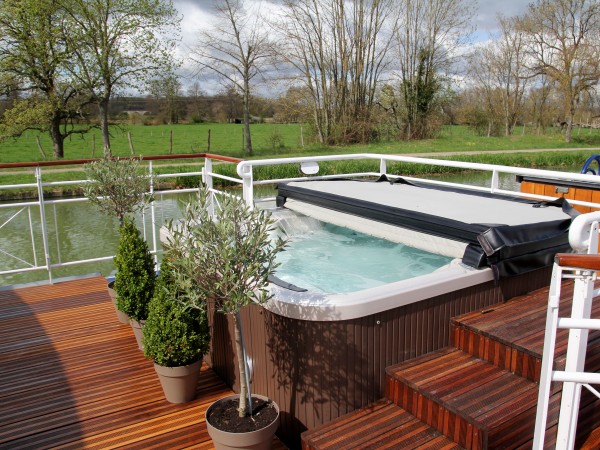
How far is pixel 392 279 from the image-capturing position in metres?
3.11

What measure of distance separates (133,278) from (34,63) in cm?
1315

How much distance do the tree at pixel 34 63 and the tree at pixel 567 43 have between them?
17.5 metres

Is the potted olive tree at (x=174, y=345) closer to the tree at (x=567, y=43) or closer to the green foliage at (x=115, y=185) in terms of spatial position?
the green foliage at (x=115, y=185)

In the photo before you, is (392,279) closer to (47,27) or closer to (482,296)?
(482,296)

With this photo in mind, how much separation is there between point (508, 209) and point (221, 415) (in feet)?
7.05

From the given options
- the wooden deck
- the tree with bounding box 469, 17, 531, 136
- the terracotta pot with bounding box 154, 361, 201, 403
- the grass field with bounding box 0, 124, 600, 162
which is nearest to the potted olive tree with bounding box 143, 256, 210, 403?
the terracotta pot with bounding box 154, 361, 201, 403

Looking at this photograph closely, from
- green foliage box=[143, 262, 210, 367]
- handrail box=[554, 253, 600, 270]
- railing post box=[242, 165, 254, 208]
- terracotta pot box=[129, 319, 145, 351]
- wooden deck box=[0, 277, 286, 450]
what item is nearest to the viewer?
handrail box=[554, 253, 600, 270]

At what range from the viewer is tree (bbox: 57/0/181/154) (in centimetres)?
1275

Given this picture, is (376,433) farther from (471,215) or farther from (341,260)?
(341,260)

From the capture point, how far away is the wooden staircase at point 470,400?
5.53ft

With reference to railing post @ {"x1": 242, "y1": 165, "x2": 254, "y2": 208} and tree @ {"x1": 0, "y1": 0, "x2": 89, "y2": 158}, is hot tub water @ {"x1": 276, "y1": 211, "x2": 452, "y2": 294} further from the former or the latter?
tree @ {"x1": 0, "y1": 0, "x2": 89, "y2": 158}

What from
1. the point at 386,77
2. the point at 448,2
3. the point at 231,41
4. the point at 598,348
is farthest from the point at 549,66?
the point at 598,348

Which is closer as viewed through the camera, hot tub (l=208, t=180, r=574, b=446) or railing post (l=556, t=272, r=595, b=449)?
railing post (l=556, t=272, r=595, b=449)

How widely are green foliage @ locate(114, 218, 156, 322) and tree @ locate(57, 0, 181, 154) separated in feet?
36.6
